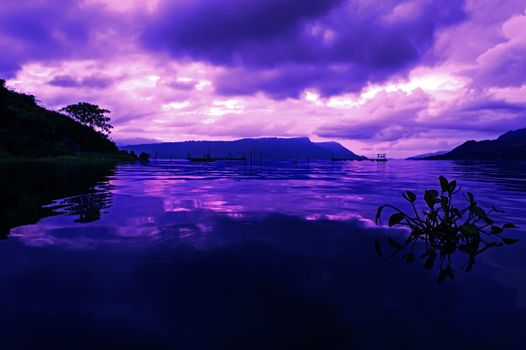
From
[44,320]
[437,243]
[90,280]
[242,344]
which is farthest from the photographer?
[437,243]

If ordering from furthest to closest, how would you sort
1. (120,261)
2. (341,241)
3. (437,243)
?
(341,241) < (437,243) < (120,261)

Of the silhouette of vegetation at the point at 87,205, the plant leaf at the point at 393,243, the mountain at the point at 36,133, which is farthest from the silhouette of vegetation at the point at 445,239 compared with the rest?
the mountain at the point at 36,133

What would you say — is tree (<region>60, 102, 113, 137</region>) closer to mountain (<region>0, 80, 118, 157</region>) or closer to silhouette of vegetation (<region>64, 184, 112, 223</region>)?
mountain (<region>0, 80, 118, 157</region>)

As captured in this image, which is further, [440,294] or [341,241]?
[341,241]

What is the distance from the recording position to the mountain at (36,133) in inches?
2682

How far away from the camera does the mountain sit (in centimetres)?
6812

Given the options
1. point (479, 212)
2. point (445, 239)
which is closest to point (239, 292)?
point (445, 239)

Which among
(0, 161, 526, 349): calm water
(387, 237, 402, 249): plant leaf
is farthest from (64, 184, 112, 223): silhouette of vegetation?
(387, 237, 402, 249): plant leaf

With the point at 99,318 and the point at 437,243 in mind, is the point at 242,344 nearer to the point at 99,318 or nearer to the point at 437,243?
the point at 99,318

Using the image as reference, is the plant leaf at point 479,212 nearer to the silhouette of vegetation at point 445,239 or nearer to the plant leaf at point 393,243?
the silhouette of vegetation at point 445,239

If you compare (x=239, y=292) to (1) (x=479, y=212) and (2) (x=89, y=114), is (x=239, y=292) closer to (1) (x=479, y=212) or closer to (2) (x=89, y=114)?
(1) (x=479, y=212)

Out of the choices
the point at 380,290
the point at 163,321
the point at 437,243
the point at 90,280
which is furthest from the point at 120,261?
the point at 437,243

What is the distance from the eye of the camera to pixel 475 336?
4.39 m

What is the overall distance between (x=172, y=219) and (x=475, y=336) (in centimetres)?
1079
